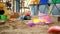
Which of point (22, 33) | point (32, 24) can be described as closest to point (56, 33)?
point (22, 33)

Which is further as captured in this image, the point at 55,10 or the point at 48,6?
the point at 48,6

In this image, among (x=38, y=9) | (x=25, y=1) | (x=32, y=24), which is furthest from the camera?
(x=25, y=1)

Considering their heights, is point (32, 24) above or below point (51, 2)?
below

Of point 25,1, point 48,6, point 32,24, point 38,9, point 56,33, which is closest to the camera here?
point 56,33

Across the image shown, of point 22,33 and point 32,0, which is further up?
point 32,0

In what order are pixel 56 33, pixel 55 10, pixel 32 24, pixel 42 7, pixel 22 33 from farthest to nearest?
1. pixel 42 7
2. pixel 55 10
3. pixel 32 24
4. pixel 22 33
5. pixel 56 33

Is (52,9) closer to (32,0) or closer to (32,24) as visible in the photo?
(32,0)

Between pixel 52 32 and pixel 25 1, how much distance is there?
6.00 ft

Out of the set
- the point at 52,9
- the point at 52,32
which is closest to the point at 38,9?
the point at 52,9

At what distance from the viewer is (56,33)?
0.40 meters

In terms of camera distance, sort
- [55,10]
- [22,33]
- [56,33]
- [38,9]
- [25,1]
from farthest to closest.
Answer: [25,1]
[38,9]
[55,10]
[22,33]
[56,33]

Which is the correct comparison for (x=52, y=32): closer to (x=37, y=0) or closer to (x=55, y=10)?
(x=55, y=10)

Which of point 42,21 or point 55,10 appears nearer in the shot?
point 42,21

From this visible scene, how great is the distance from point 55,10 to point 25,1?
33.0 inches
